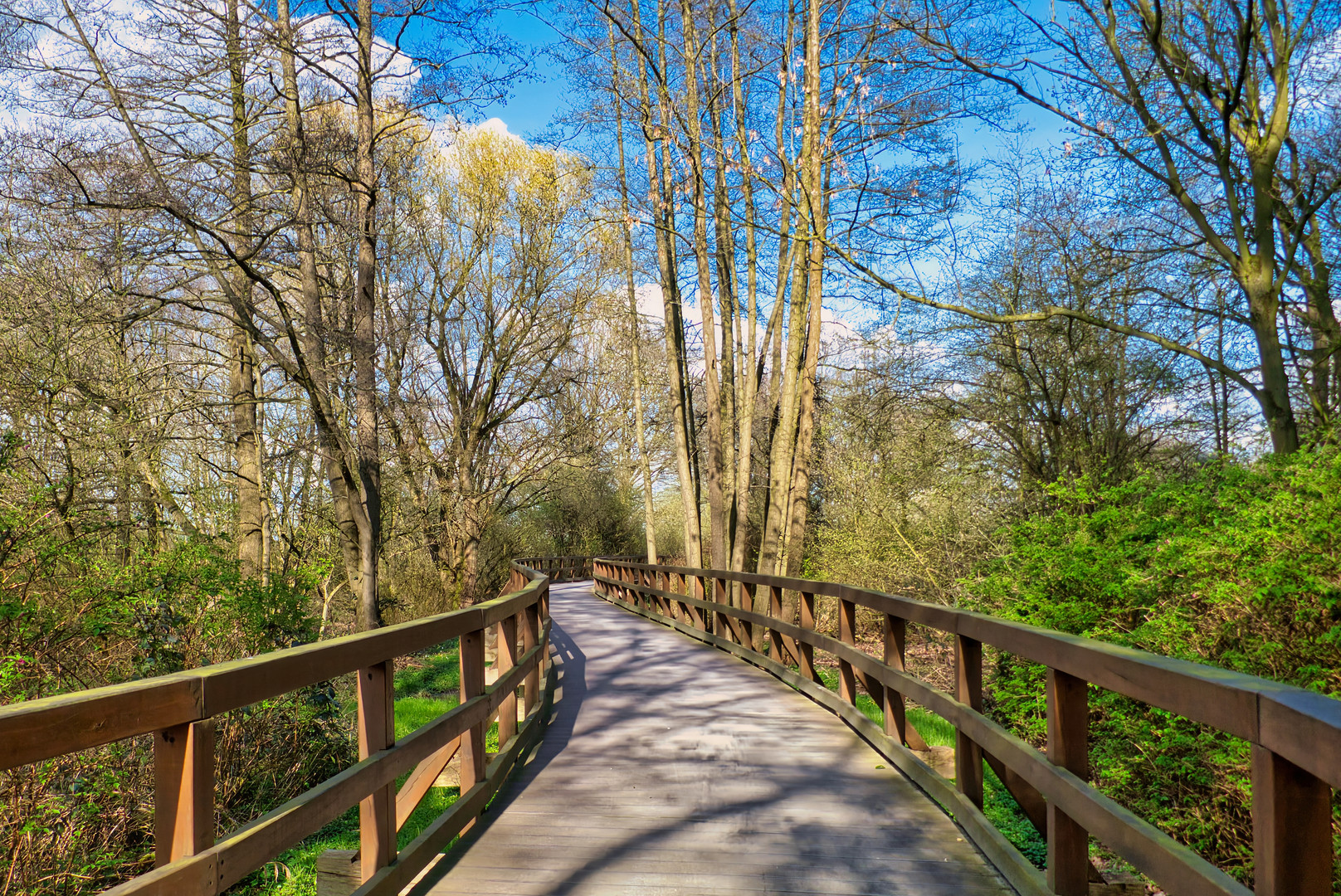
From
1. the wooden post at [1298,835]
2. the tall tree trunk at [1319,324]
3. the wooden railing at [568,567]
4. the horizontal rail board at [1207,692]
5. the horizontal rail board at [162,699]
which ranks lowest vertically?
the wooden railing at [568,567]

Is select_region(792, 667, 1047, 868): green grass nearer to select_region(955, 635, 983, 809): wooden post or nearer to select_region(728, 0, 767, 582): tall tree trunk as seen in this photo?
select_region(955, 635, 983, 809): wooden post

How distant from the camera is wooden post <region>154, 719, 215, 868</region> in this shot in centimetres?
215

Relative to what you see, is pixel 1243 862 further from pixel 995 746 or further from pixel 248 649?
pixel 248 649

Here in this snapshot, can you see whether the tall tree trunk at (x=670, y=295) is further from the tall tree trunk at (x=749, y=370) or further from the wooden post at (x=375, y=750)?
the wooden post at (x=375, y=750)

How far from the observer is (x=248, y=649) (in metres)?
7.15

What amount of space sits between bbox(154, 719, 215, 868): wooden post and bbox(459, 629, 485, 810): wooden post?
2.14 m

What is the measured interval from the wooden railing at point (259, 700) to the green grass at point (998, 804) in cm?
259

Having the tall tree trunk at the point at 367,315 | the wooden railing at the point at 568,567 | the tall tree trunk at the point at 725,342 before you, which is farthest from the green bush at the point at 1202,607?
the wooden railing at the point at 568,567

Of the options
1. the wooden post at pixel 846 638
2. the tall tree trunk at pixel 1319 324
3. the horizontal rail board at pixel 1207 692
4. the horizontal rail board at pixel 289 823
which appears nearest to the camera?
the horizontal rail board at pixel 1207 692

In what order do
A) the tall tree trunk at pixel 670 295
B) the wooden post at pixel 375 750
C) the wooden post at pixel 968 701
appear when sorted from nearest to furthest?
1. the wooden post at pixel 375 750
2. the wooden post at pixel 968 701
3. the tall tree trunk at pixel 670 295

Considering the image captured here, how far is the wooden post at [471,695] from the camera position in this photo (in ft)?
14.4

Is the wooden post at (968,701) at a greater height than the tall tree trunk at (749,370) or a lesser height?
lesser

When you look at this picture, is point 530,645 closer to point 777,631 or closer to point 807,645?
point 807,645

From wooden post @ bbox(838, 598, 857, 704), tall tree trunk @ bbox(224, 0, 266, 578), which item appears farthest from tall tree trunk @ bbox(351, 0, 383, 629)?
wooden post @ bbox(838, 598, 857, 704)
